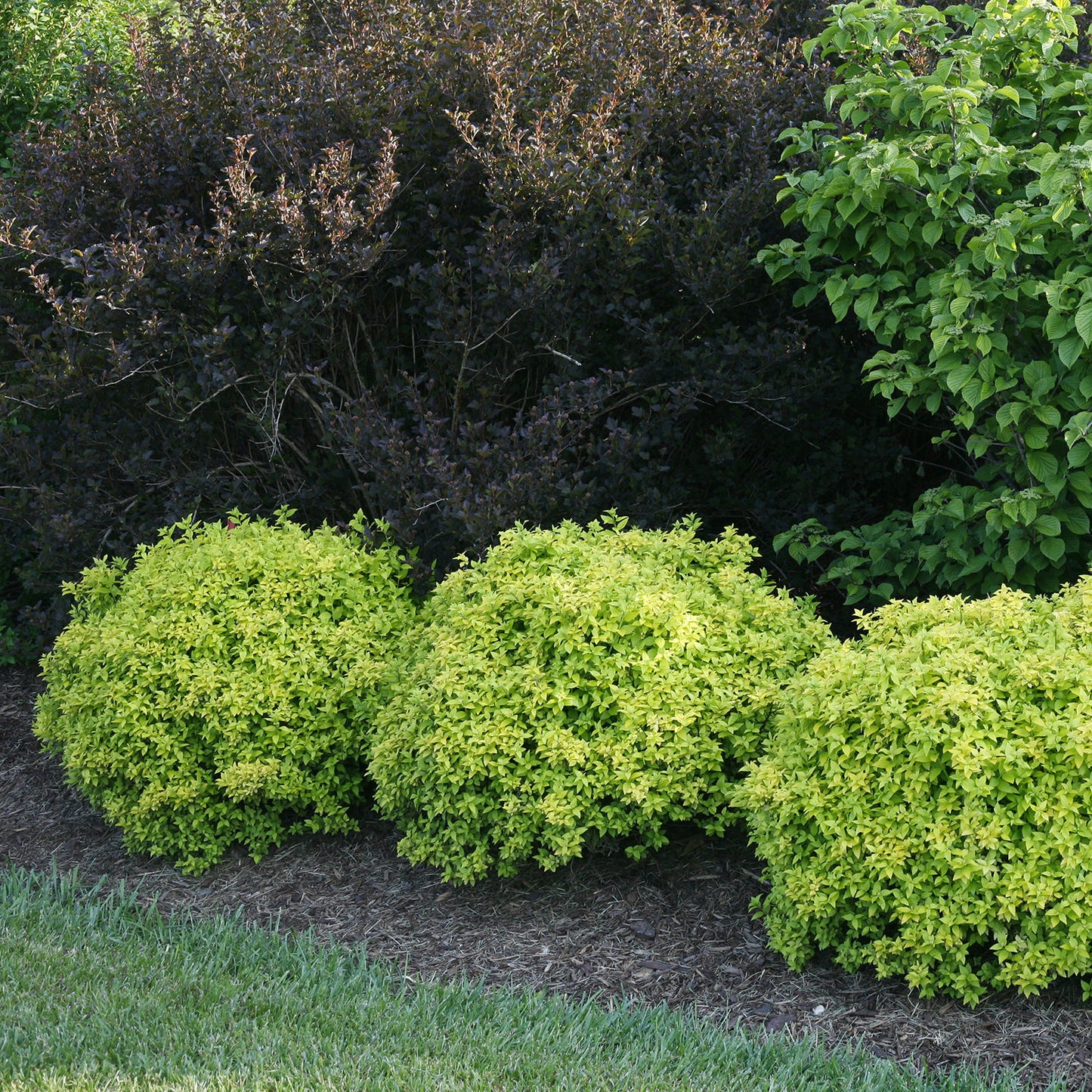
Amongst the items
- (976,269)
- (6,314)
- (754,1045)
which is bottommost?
(754,1045)

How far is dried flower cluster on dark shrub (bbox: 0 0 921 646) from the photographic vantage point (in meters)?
4.91

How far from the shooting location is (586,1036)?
11.4 feet

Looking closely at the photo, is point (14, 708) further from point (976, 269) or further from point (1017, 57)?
point (1017, 57)

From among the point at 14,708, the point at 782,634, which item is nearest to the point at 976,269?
the point at 782,634

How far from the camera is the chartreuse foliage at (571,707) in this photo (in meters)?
4.05

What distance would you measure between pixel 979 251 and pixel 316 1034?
3217 mm

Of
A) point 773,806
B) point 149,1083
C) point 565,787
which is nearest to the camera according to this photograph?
point 149,1083

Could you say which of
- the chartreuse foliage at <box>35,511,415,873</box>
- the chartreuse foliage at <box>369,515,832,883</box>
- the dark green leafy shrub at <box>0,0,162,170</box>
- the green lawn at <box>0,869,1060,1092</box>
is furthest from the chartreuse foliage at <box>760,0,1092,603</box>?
the dark green leafy shrub at <box>0,0,162,170</box>

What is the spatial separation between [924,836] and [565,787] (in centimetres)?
116

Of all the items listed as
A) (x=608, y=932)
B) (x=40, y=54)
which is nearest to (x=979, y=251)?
(x=608, y=932)

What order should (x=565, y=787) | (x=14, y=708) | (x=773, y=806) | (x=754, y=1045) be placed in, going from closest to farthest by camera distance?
1. (x=754, y=1045)
2. (x=773, y=806)
3. (x=565, y=787)
4. (x=14, y=708)

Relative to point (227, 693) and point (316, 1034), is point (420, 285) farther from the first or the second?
point (316, 1034)

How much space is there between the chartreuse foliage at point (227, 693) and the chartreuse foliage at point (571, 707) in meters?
0.36

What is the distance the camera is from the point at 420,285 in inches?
207
